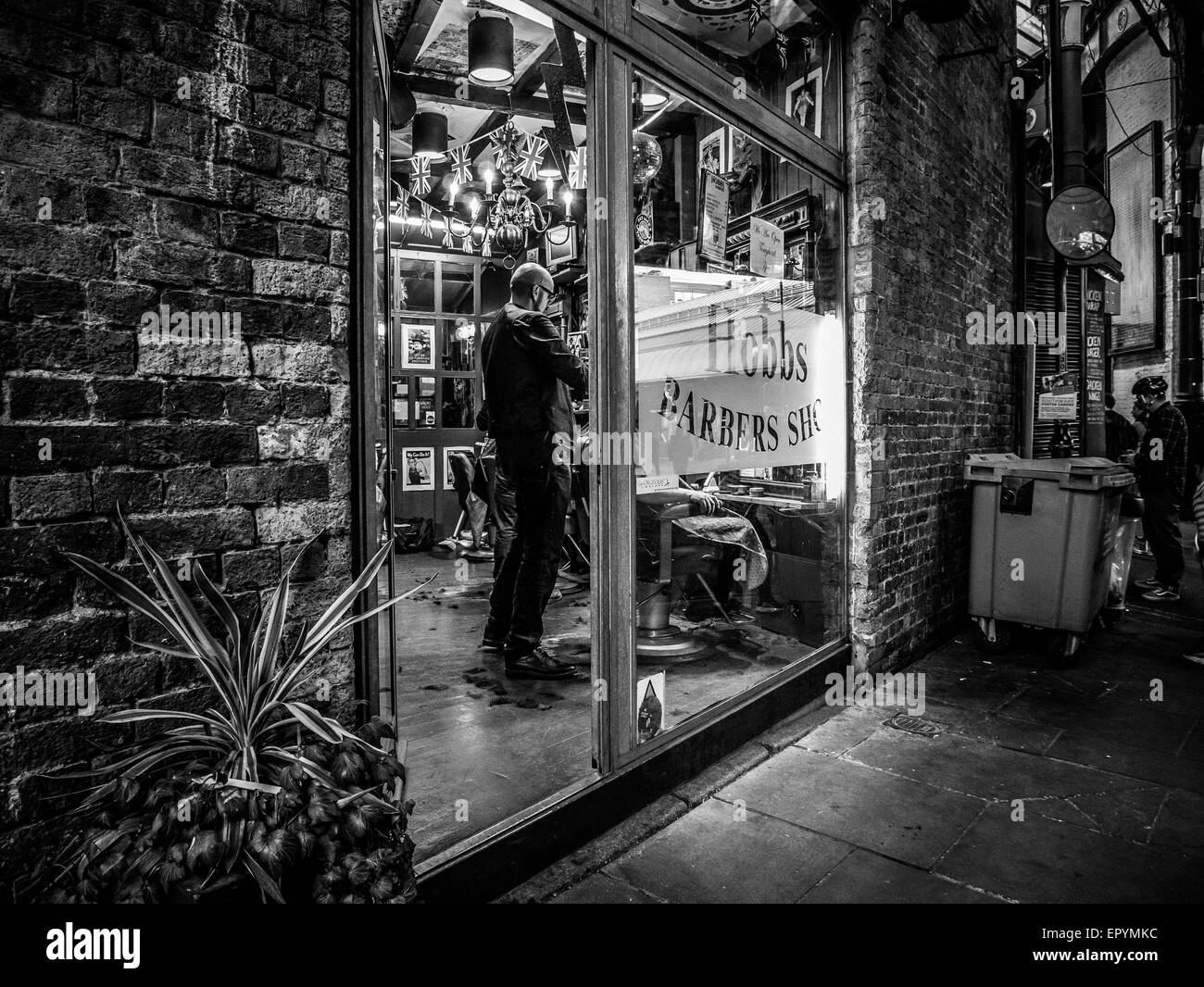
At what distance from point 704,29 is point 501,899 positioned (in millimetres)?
3601

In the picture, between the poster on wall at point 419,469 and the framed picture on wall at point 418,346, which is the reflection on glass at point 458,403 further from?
the poster on wall at point 419,469

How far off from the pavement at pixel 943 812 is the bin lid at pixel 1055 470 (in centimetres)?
122

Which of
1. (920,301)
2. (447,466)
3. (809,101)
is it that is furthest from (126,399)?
(447,466)

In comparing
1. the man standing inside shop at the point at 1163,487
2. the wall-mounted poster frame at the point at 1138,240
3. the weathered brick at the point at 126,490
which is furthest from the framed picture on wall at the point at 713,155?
the wall-mounted poster frame at the point at 1138,240

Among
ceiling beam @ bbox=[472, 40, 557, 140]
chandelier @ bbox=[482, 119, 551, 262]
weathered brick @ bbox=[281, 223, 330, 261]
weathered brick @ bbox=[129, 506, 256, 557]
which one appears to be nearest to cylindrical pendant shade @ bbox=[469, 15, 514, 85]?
ceiling beam @ bbox=[472, 40, 557, 140]

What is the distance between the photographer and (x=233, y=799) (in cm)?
128

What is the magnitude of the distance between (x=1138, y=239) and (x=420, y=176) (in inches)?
540

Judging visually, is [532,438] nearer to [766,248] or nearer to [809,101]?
[766,248]

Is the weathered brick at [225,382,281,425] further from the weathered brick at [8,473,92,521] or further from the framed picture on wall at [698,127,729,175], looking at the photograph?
the framed picture on wall at [698,127,729,175]

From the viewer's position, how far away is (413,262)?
30.0 ft

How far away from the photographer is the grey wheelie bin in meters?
4.48

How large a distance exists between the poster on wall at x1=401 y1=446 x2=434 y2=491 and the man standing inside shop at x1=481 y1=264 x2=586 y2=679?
198 inches
